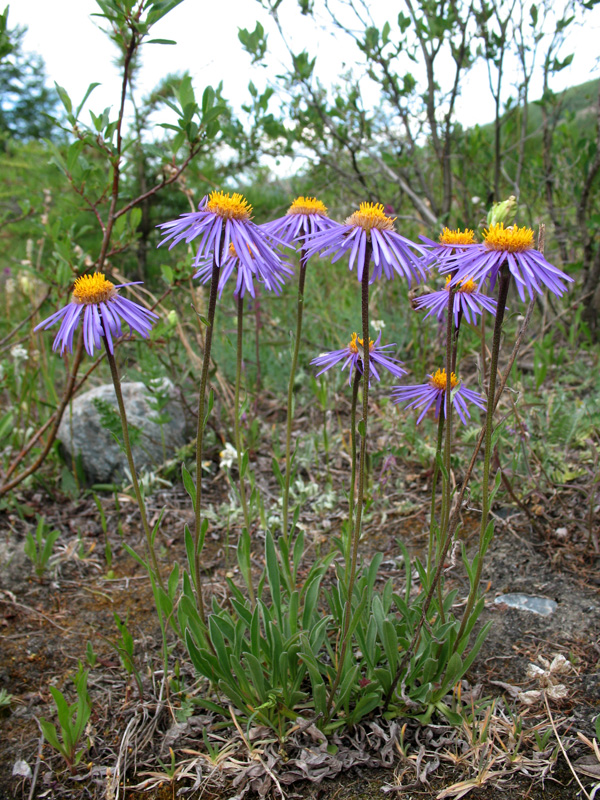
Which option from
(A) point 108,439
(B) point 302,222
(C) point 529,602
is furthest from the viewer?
(A) point 108,439

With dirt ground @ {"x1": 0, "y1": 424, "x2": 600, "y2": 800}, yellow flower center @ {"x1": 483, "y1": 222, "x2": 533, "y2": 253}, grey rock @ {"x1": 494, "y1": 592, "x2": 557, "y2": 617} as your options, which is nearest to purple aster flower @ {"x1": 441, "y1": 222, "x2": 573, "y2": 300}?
yellow flower center @ {"x1": 483, "y1": 222, "x2": 533, "y2": 253}

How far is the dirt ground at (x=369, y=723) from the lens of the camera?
1.40m

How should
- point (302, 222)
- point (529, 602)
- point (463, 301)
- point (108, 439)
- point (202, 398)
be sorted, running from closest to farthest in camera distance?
point (202, 398), point (463, 301), point (302, 222), point (529, 602), point (108, 439)

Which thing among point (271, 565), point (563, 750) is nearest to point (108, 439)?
point (271, 565)

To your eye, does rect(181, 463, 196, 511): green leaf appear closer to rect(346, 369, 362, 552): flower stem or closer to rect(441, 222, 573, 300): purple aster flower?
rect(346, 369, 362, 552): flower stem

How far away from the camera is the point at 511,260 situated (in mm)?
1129

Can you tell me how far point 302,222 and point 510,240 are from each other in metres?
0.59

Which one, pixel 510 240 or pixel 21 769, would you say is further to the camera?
pixel 21 769

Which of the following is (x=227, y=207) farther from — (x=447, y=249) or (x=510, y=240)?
(x=510, y=240)

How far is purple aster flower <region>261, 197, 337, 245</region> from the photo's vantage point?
1528 mm

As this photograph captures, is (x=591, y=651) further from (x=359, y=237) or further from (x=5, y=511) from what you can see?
(x=5, y=511)

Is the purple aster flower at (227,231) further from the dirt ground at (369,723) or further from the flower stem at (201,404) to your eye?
the dirt ground at (369,723)

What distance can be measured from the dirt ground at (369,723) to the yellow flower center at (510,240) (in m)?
1.10

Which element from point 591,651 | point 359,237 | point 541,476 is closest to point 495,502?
point 541,476
